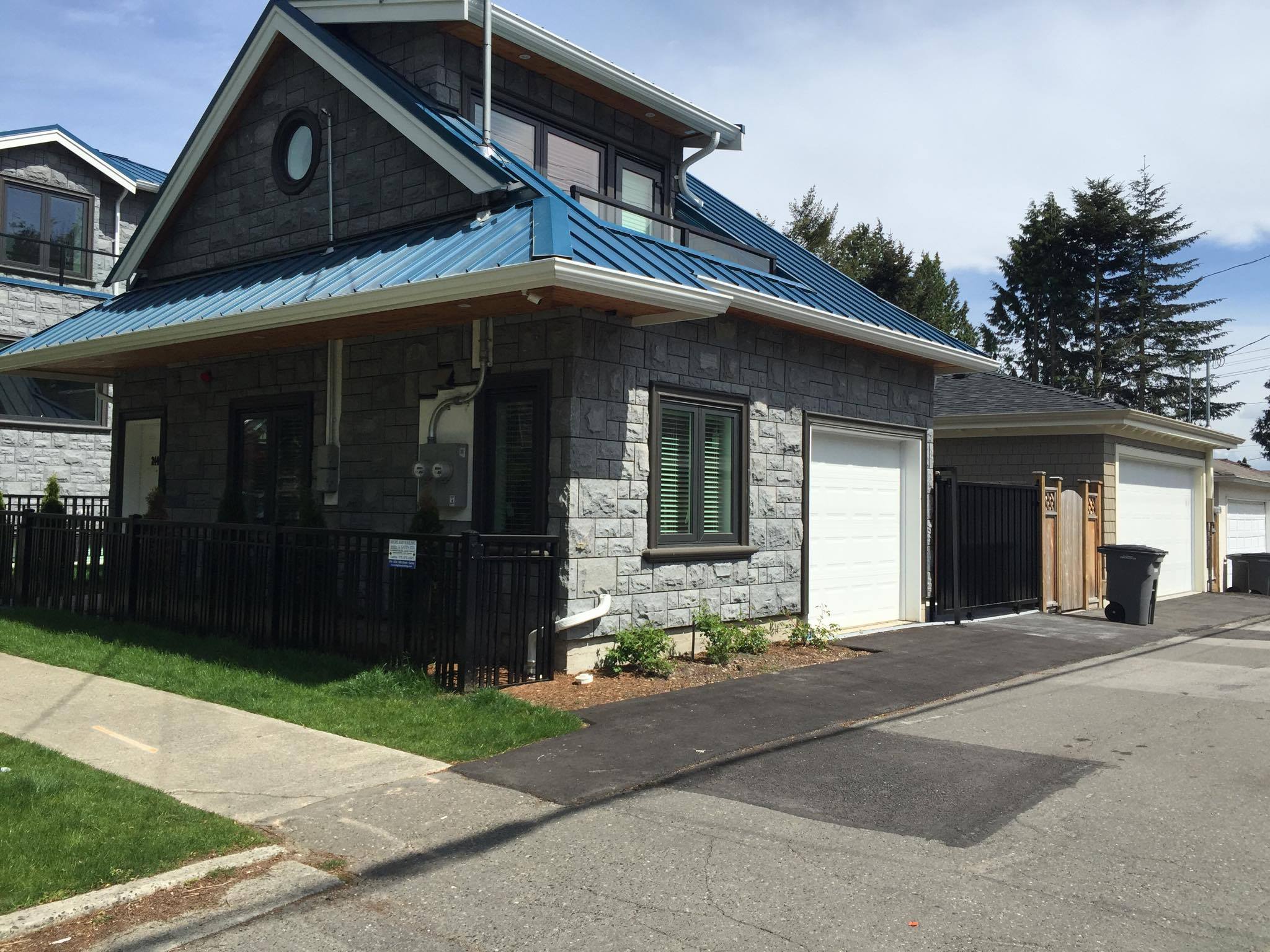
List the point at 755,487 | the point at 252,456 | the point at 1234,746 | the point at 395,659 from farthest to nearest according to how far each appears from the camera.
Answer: the point at 252,456
the point at 755,487
the point at 395,659
the point at 1234,746

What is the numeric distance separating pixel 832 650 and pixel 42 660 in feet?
24.7

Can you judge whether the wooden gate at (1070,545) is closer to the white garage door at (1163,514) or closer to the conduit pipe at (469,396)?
the white garage door at (1163,514)

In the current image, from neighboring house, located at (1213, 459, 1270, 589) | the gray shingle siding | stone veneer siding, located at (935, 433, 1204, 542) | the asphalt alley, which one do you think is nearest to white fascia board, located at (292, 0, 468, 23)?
the asphalt alley

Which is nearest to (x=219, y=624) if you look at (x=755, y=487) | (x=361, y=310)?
(x=361, y=310)

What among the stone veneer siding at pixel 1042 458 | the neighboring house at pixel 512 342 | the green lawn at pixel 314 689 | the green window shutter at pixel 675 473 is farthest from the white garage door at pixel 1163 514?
the green lawn at pixel 314 689

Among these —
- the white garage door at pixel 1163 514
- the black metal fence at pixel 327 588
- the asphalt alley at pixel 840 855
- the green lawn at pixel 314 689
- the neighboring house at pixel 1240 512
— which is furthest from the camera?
the neighboring house at pixel 1240 512

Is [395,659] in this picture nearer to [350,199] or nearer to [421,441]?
[421,441]

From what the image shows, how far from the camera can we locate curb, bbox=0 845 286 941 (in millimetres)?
4227

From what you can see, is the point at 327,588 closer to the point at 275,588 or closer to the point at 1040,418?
the point at 275,588

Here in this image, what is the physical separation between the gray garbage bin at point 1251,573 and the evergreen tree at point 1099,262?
25.6 m

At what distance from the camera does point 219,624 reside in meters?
10.5

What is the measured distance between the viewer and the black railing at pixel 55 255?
20484 mm

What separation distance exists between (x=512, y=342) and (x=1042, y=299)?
4415 centimetres

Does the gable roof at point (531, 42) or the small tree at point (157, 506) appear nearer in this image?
the gable roof at point (531, 42)
